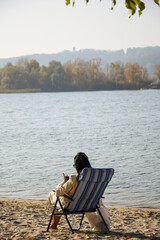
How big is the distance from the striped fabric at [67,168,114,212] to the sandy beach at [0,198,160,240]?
1.37 feet

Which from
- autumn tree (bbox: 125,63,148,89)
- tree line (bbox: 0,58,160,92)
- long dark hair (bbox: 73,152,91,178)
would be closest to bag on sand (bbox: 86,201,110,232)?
long dark hair (bbox: 73,152,91,178)

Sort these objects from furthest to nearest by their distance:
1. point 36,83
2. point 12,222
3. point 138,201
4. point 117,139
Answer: point 36,83, point 117,139, point 138,201, point 12,222

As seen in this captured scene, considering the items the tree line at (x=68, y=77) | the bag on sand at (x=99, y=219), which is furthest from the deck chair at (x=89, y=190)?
the tree line at (x=68, y=77)

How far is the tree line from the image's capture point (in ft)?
394

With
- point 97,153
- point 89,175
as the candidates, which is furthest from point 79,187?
point 97,153

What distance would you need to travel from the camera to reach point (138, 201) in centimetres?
990

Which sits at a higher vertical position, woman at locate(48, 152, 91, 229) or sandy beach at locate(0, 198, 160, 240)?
woman at locate(48, 152, 91, 229)

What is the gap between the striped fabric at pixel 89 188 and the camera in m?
5.17

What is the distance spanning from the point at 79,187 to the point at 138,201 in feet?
16.2

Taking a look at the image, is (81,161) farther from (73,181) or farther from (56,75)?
(56,75)

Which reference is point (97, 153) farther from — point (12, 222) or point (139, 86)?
point (139, 86)

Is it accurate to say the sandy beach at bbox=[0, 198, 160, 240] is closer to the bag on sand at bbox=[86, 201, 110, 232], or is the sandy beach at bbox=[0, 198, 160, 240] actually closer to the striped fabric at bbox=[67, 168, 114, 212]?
the bag on sand at bbox=[86, 201, 110, 232]

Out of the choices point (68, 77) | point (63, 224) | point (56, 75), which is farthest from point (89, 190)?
point (68, 77)

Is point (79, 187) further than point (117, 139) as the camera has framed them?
No
